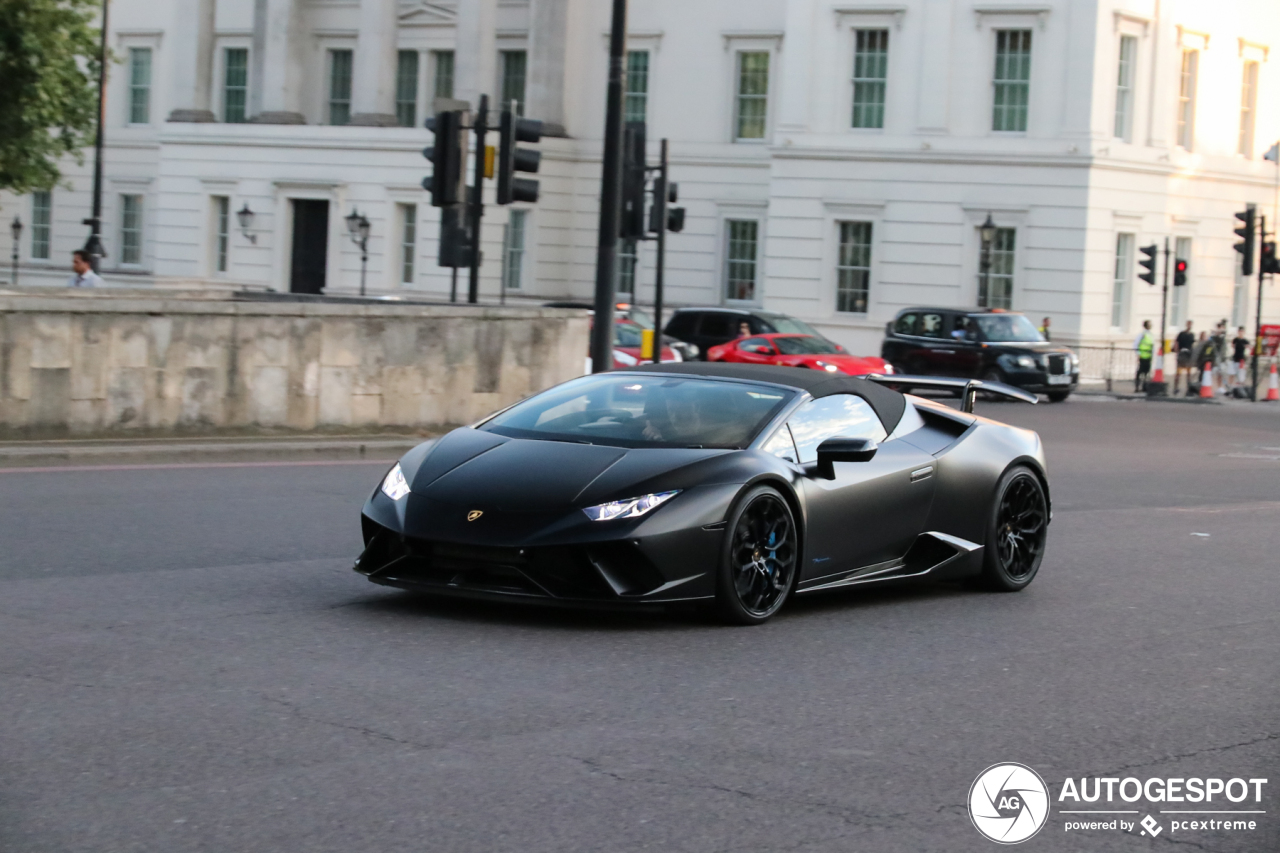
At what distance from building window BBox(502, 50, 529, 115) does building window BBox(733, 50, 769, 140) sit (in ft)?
22.3

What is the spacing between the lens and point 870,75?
153 feet

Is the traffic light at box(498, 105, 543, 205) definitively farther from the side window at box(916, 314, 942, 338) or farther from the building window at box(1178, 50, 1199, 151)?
the building window at box(1178, 50, 1199, 151)

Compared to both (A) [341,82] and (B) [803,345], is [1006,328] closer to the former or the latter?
(B) [803,345]

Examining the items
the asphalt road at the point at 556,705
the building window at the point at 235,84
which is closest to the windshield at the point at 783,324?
the building window at the point at 235,84

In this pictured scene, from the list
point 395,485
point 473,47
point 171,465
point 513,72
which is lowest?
point 171,465

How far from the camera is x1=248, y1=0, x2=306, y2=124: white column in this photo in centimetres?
5522

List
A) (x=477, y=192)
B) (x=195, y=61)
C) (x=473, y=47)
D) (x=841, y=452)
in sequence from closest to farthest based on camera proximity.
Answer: (x=841, y=452) < (x=477, y=192) < (x=473, y=47) < (x=195, y=61)

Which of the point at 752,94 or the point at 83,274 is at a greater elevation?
the point at 752,94

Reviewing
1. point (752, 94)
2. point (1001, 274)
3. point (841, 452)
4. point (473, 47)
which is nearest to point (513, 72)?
point (473, 47)

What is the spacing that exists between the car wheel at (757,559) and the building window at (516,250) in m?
45.2

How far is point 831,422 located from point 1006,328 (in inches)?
1134

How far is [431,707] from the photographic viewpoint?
639 cm

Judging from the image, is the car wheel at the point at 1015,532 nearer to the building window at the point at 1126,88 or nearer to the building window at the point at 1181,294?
the building window at the point at 1126,88

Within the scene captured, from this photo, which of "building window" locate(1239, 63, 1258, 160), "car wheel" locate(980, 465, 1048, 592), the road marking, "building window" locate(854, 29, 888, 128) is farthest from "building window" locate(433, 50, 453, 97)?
"car wheel" locate(980, 465, 1048, 592)
